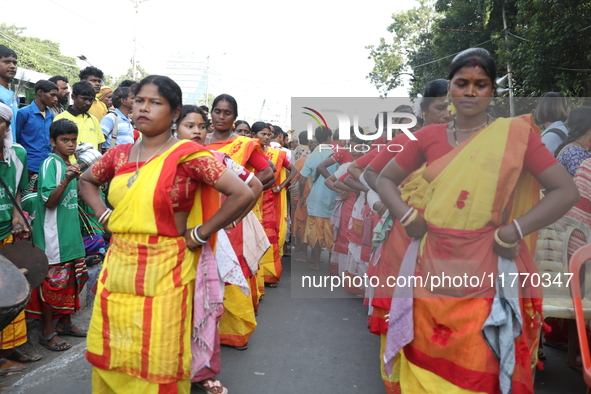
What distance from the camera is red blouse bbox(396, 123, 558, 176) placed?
2303mm

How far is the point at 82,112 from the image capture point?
5.50 m

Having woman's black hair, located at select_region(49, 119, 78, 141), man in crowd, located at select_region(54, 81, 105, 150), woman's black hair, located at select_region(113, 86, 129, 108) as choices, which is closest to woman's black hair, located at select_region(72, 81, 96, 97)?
man in crowd, located at select_region(54, 81, 105, 150)

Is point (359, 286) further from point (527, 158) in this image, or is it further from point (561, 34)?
point (561, 34)

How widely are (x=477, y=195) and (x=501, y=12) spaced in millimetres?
19650

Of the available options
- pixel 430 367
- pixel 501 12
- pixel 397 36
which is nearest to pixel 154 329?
pixel 430 367

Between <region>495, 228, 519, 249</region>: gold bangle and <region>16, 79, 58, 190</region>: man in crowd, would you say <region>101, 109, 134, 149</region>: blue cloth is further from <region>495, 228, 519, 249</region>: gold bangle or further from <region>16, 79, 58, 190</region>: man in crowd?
<region>495, 228, 519, 249</region>: gold bangle

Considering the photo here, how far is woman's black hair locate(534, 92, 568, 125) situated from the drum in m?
4.39

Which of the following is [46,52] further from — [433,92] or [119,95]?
[433,92]

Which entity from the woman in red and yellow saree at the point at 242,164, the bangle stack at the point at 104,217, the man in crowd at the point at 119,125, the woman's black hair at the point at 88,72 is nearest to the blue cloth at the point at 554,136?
the woman in red and yellow saree at the point at 242,164

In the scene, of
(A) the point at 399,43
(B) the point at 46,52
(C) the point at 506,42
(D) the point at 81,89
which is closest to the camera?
(D) the point at 81,89

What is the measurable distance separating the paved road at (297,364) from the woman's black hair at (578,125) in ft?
5.96

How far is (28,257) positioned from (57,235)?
885 millimetres

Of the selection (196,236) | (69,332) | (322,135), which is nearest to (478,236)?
(196,236)

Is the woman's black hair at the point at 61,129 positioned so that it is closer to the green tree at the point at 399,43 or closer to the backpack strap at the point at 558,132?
the backpack strap at the point at 558,132
